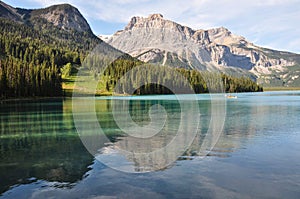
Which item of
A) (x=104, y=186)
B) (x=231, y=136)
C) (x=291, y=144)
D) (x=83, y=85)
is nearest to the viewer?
(x=104, y=186)

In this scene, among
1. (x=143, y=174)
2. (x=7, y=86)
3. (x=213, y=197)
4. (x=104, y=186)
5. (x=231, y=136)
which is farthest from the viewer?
(x=7, y=86)

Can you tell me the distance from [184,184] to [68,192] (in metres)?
6.43

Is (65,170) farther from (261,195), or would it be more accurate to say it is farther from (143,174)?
(261,195)

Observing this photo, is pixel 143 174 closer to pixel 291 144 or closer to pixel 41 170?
pixel 41 170

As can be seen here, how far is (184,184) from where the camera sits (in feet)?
53.3

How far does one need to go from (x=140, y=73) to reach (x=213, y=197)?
178 meters

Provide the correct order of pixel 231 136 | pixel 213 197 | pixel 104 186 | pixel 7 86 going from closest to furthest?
pixel 213 197
pixel 104 186
pixel 231 136
pixel 7 86

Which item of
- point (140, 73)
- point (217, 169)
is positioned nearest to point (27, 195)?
point (217, 169)

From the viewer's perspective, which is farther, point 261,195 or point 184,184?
point 184,184

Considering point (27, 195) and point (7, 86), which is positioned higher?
point (7, 86)

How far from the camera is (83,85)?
622 feet

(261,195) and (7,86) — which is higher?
(7,86)

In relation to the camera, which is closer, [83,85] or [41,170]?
[41,170]

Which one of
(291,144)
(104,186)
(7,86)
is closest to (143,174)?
(104,186)
